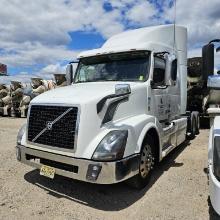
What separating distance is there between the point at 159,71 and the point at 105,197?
8.69ft

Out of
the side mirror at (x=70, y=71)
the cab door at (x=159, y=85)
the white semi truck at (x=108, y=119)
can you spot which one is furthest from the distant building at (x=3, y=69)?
the cab door at (x=159, y=85)

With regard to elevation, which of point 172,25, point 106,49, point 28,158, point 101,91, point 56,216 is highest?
point 172,25

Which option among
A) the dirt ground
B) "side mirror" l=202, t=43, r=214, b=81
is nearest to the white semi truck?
the dirt ground

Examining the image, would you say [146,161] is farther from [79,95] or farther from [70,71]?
[70,71]

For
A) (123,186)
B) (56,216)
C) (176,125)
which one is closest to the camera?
(56,216)

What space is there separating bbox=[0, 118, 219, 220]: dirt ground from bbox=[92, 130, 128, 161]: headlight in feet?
2.70

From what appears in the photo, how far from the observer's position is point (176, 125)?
772 cm

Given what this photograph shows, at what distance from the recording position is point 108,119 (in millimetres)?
5137

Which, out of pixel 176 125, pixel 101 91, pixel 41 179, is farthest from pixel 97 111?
pixel 176 125

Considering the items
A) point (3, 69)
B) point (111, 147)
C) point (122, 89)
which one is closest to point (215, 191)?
point (111, 147)

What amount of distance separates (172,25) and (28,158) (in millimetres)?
4847

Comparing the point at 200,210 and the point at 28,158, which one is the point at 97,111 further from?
→ the point at 200,210

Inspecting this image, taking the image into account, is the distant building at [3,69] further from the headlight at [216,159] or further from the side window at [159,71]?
the headlight at [216,159]

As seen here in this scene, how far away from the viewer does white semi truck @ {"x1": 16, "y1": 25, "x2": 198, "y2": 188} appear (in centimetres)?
474
